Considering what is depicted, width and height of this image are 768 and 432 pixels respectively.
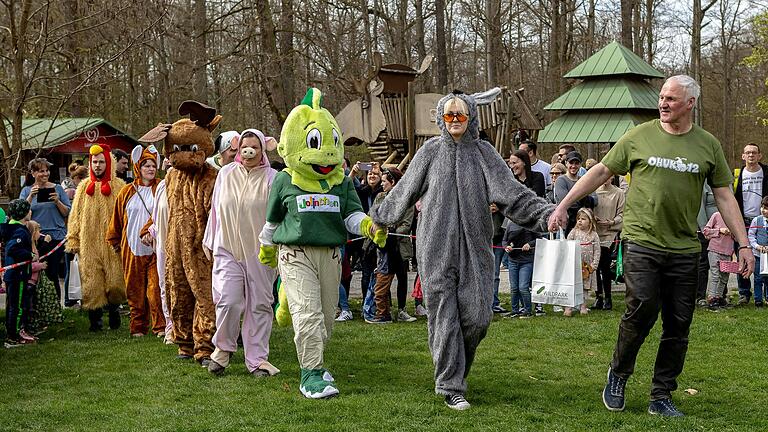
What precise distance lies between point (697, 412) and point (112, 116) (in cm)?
2269

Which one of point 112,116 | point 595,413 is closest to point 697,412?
point 595,413

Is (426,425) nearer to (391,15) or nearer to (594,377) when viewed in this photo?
(594,377)

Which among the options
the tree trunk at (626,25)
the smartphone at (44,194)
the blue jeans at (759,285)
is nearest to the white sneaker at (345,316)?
the smartphone at (44,194)

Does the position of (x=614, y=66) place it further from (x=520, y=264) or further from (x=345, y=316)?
(x=345, y=316)

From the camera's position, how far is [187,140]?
7.85 meters

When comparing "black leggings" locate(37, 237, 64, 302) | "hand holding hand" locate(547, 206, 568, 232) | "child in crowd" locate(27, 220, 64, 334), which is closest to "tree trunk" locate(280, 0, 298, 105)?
"black leggings" locate(37, 237, 64, 302)

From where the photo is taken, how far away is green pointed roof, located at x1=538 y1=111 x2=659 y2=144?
51.2 feet

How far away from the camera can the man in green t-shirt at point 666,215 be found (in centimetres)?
554

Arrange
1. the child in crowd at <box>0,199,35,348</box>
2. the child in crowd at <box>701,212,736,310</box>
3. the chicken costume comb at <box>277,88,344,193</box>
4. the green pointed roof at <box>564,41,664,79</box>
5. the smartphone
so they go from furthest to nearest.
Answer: the green pointed roof at <box>564,41,664,79</box>, the smartphone, the child in crowd at <box>701,212,736,310</box>, the child in crowd at <box>0,199,35,348</box>, the chicken costume comb at <box>277,88,344,193</box>

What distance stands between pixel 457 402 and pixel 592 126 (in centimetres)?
1077

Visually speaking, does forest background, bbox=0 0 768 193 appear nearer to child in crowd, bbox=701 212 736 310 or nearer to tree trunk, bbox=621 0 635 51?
tree trunk, bbox=621 0 635 51

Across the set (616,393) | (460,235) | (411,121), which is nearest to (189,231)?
(460,235)

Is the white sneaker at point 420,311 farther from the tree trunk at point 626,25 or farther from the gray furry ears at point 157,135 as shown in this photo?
the tree trunk at point 626,25

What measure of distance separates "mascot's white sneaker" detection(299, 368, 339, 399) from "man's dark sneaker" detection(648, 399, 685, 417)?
214 cm
